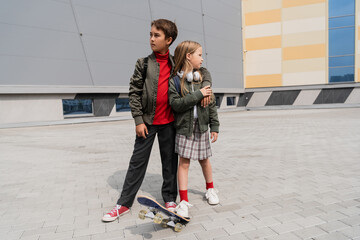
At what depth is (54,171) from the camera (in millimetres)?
4883

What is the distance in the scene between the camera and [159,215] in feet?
7.50

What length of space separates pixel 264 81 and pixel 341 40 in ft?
22.2

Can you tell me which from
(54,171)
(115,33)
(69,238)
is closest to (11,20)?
(115,33)

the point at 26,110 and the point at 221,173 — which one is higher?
the point at 26,110

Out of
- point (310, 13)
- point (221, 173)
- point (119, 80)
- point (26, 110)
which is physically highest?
point (310, 13)

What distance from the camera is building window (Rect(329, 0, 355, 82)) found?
902 inches

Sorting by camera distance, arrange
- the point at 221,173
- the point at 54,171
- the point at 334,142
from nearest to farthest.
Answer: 1. the point at 221,173
2. the point at 54,171
3. the point at 334,142

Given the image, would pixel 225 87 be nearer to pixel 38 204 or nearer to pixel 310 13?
pixel 310 13

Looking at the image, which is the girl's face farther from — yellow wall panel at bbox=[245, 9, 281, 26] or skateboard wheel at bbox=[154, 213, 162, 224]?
yellow wall panel at bbox=[245, 9, 281, 26]

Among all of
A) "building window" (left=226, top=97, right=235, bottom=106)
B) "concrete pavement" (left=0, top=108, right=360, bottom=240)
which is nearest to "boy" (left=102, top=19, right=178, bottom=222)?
"concrete pavement" (left=0, top=108, right=360, bottom=240)

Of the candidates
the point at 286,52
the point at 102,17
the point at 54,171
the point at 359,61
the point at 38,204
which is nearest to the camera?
the point at 38,204

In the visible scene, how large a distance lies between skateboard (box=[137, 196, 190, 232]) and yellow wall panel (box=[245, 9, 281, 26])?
25.5 m

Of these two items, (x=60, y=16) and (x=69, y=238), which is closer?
(x=69, y=238)

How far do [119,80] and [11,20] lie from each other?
597 centimetres
